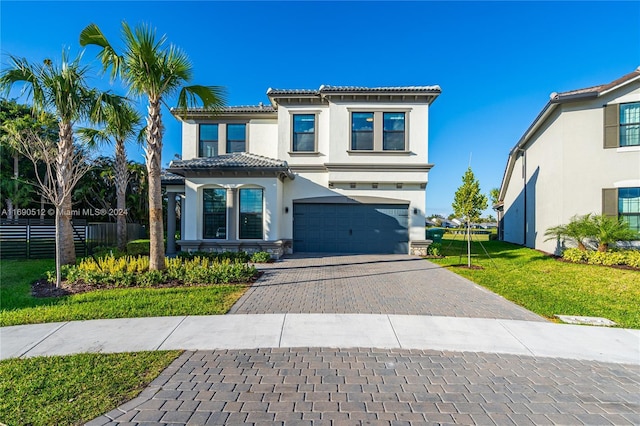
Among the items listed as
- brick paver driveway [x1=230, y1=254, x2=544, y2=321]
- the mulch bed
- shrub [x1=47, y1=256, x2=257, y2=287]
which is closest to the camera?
brick paver driveway [x1=230, y1=254, x2=544, y2=321]

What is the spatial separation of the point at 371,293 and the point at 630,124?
14520mm

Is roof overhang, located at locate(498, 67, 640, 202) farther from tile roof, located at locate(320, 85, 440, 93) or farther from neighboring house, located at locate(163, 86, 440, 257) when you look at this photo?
tile roof, located at locate(320, 85, 440, 93)

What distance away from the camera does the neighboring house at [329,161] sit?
567 inches

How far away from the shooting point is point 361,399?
316 cm

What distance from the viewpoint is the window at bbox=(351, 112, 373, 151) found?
14.9 metres

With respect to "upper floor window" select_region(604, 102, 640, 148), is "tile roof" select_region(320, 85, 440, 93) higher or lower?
higher

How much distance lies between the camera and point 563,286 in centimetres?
856

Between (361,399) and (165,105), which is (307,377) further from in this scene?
(165,105)

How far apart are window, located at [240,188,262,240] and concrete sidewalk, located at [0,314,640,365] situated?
8173 millimetres

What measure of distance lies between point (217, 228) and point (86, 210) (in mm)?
13428

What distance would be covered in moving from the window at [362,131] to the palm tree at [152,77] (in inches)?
304

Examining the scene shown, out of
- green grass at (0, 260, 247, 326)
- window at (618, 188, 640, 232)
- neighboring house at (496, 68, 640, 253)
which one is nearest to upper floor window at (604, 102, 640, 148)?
neighboring house at (496, 68, 640, 253)

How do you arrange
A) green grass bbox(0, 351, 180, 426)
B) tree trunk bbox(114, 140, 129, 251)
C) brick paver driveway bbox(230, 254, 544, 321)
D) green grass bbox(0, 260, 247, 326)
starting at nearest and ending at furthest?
1. green grass bbox(0, 351, 180, 426)
2. green grass bbox(0, 260, 247, 326)
3. brick paver driveway bbox(230, 254, 544, 321)
4. tree trunk bbox(114, 140, 129, 251)

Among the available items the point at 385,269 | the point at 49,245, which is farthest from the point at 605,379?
the point at 49,245
